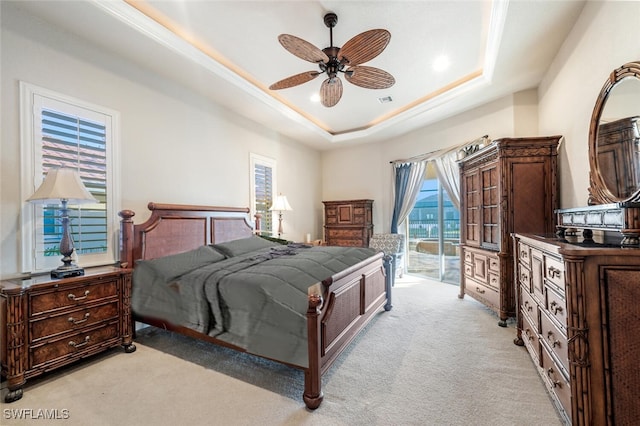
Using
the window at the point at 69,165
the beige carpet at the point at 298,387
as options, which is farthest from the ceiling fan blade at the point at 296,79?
the beige carpet at the point at 298,387

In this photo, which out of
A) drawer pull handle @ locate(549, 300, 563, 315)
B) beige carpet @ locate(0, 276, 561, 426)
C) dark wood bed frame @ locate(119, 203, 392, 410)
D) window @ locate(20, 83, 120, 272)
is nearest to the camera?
drawer pull handle @ locate(549, 300, 563, 315)

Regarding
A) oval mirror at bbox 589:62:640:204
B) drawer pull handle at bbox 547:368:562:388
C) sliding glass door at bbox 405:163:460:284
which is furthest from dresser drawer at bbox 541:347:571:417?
sliding glass door at bbox 405:163:460:284

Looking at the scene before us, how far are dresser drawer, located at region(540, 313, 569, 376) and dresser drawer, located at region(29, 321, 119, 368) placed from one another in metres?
3.29

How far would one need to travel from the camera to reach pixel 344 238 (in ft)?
19.1

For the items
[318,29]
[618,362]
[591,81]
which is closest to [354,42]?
[318,29]

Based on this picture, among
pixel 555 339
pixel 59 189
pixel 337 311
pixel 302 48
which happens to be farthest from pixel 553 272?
pixel 59 189

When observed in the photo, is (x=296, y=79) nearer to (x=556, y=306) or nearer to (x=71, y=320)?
(x=556, y=306)

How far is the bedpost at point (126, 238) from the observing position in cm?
266

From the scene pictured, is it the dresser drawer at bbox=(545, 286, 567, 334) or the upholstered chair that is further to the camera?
the upholstered chair

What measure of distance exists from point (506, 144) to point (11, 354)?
15.2ft

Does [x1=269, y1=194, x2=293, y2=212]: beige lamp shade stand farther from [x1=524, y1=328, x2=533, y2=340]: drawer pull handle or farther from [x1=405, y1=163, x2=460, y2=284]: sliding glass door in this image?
[x1=524, y1=328, x2=533, y2=340]: drawer pull handle

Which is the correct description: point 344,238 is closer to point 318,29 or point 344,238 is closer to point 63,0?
point 318,29

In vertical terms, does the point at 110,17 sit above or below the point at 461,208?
above

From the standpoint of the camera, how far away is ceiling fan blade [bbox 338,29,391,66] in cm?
203
